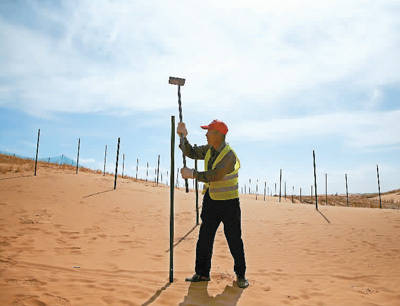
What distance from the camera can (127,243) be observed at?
7.36 m

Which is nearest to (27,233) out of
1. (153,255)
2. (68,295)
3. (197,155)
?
(153,255)

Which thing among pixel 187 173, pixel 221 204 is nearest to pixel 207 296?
pixel 221 204

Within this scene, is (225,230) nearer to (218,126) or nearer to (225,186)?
(225,186)

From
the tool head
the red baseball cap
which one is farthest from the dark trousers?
the tool head

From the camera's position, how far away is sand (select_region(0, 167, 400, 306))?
12.1 ft

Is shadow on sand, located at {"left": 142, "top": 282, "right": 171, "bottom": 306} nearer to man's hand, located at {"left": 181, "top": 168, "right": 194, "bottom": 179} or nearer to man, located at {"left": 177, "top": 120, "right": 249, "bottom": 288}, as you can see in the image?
man, located at {"left": 177, "top": 120, "right": 249, "bottom": 288}

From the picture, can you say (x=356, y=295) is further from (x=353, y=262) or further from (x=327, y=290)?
(x=353, y=262)

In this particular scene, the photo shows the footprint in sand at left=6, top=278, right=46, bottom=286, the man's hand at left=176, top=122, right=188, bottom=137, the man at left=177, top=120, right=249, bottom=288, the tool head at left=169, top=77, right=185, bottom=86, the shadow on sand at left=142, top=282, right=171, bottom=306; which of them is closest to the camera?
the shadow on sand at left=142, top=282, right=171, bottom=306

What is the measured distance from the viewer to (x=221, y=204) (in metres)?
4.14

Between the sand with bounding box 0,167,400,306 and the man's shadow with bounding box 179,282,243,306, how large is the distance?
0.5 inches

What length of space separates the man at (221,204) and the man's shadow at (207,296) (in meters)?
0.17

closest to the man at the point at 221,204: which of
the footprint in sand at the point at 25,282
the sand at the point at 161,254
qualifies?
the sand at the point at 161,254

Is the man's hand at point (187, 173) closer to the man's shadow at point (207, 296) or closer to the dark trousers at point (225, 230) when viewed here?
the dark trousers at point (225, 230)

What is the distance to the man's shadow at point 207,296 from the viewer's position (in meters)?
3.44
